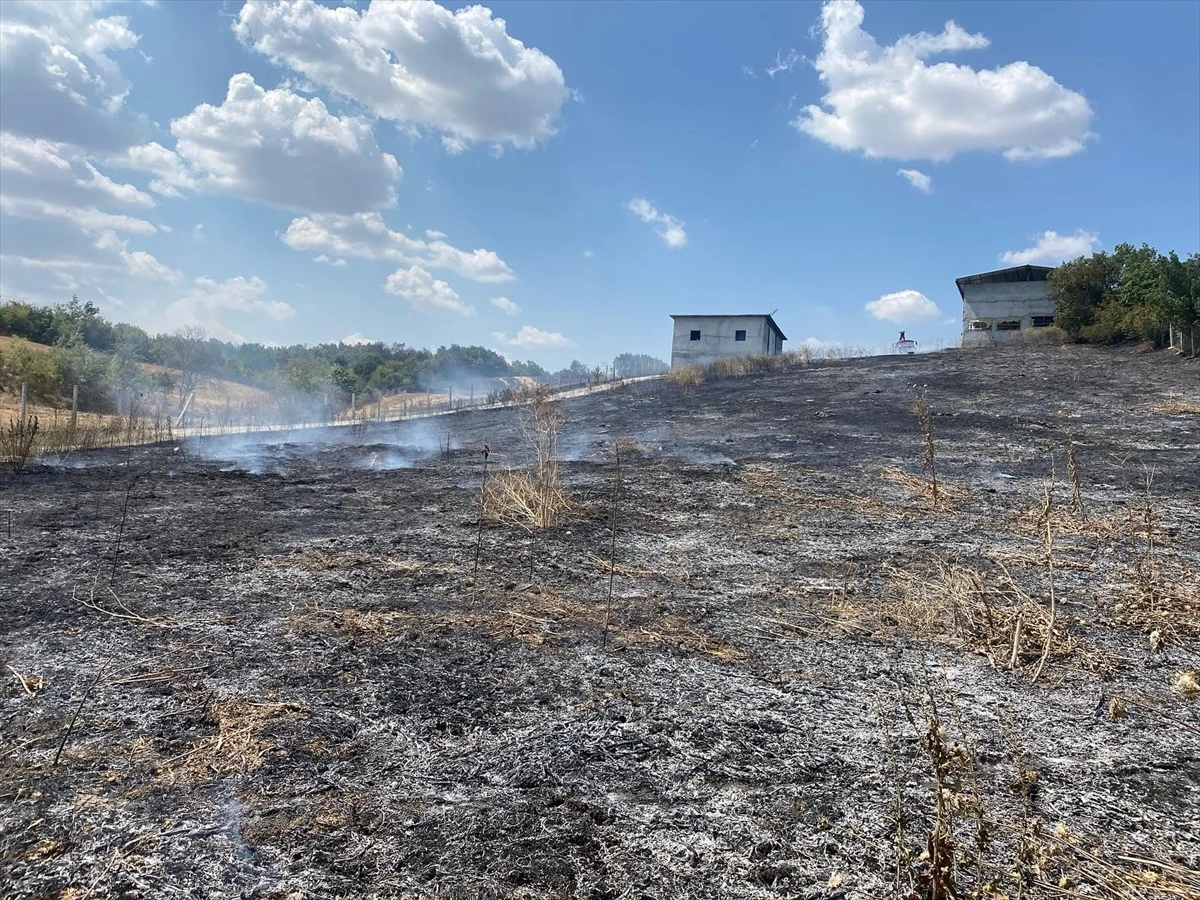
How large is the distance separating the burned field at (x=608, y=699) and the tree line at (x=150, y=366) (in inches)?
869

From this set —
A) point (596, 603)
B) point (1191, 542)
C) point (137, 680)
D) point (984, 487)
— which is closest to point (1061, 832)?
point (596, 603)

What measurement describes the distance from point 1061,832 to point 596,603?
2.85m

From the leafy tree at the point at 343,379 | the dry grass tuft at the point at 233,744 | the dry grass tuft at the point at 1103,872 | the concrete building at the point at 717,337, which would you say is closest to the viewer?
the dry grass tuft at the point at 1103,872

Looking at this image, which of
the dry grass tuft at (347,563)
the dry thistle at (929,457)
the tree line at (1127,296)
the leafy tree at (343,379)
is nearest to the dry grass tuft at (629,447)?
the dry thistle at (929,457)

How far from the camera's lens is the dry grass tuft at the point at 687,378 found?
73.2 ft

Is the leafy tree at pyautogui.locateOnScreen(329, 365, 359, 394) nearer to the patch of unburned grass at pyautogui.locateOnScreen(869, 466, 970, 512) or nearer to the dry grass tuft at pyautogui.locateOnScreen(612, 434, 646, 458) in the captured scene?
the dry grass tuft at pyautogui.locateOnScreen(612, 434, 646, 458)

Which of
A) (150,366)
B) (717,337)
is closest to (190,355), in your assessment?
(150,366)

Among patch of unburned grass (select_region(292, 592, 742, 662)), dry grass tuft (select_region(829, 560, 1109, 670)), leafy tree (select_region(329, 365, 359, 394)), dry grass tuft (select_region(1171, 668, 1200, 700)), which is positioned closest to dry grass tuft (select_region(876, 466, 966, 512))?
dry grass tuft (select_region(829, 560, 1109, 670))

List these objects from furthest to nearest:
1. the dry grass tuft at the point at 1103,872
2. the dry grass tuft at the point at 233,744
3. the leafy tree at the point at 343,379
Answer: the leafy tree at the point at 343,379 → the dry grass tuft at the point at 233,744 → the dry grass tuft at the point at 1103,872

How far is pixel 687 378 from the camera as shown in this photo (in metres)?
22.9

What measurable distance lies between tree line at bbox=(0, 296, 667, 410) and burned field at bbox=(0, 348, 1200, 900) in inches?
869

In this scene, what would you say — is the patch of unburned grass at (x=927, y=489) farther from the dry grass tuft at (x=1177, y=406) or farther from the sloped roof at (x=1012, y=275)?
the sloped roof at (x=1012, y=275)

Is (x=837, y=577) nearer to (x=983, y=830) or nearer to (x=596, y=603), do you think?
(x=596, y=603)

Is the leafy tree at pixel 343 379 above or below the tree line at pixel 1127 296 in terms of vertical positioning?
below
